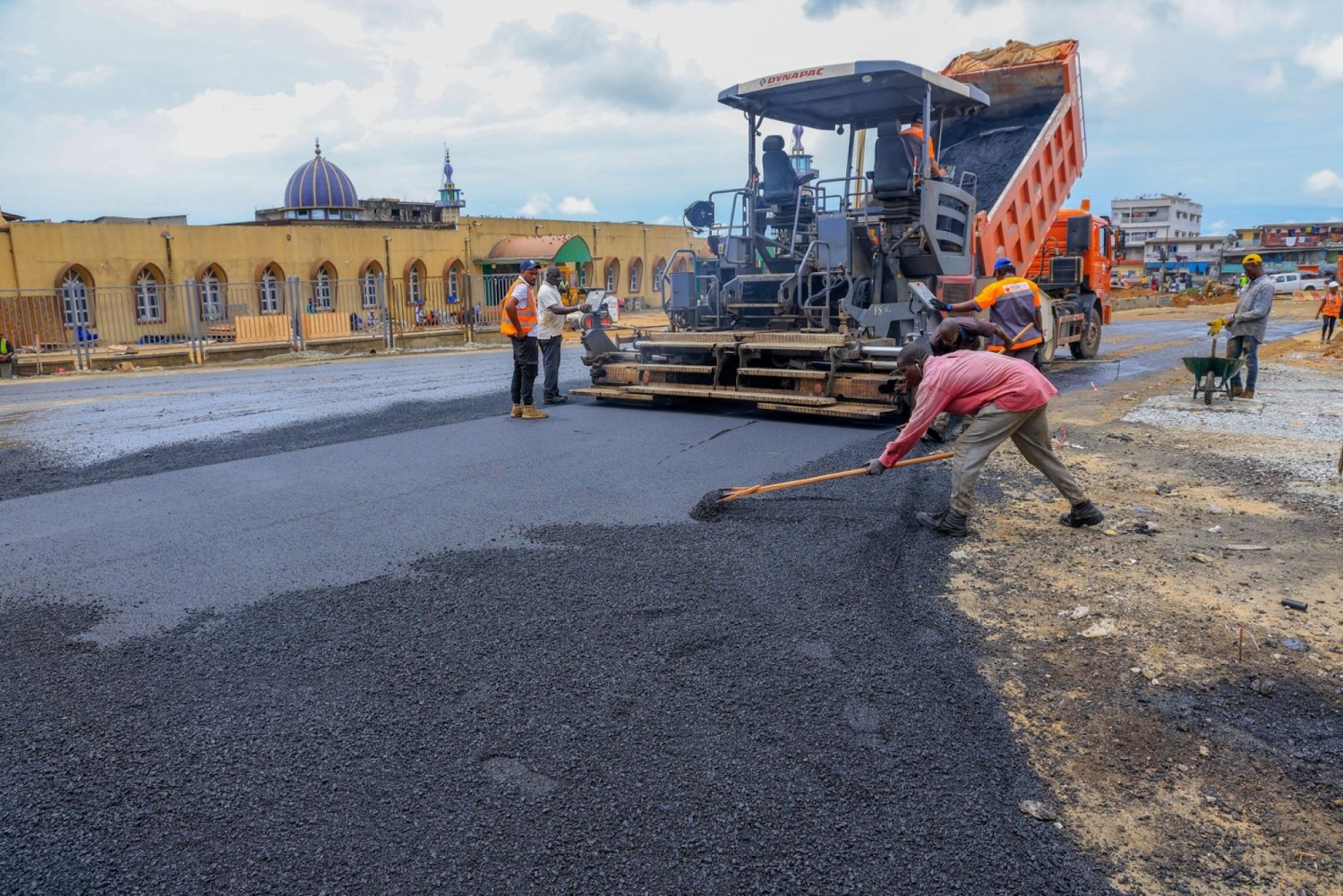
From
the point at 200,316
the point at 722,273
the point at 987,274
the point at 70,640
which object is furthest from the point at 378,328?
the point at 70,640

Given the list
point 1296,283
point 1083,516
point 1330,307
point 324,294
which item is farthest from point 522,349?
point 1296,283

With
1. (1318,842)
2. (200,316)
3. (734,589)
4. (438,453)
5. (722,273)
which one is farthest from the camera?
(200,316)

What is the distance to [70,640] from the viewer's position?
3.61 metres

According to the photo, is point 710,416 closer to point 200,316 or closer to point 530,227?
point 200,316

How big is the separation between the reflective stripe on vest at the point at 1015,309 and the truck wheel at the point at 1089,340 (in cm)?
704

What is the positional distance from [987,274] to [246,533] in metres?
8.14

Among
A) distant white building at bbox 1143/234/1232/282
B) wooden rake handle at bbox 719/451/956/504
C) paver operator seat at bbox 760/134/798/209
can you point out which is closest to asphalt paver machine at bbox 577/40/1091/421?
paver operator seat at bbox 760/134/798/209

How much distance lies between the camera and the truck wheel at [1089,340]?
14440 mm

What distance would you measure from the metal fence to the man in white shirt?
10556mm

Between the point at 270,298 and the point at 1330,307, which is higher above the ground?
the point at 270,298

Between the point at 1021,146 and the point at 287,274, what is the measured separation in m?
23.6

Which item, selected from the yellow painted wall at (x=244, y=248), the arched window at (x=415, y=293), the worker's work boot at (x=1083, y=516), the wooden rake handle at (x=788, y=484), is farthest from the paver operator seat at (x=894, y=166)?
the yellow painted wall at (x=244, y=248)

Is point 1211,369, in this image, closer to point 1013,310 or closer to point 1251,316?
point 1251,316

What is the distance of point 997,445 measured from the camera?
5.04 meters
